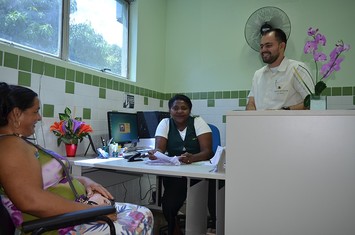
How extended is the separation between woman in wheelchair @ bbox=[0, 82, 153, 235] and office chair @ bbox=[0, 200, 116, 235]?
0.16 feet

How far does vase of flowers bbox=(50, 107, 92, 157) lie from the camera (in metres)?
2.11

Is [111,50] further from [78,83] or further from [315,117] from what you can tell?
[315,117]

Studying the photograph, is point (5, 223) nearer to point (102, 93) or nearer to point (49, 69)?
point (49, 69)

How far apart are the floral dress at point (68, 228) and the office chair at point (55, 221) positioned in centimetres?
6

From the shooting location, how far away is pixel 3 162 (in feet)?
3.25

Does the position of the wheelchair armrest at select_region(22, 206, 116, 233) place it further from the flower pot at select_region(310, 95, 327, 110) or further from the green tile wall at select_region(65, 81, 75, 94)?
the green tile wall at select_region(65, 81, 75, 94)

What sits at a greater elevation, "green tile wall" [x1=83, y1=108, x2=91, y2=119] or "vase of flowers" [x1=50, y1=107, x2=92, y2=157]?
"green tile wall" [x1=83, y1=108, x2=91, y2=119]

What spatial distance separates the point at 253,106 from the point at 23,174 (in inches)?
72.0

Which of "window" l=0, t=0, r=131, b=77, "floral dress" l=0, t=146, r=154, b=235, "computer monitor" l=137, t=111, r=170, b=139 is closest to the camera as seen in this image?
"floral dress" l=0, t=146, r=154, b=235

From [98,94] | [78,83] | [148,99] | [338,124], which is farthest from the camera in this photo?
[148,99]

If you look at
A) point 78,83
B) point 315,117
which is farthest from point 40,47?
point 315,117

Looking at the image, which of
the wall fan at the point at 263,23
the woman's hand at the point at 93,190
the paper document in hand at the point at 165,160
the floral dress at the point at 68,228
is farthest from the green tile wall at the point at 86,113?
the wall fan at the point at 263,23

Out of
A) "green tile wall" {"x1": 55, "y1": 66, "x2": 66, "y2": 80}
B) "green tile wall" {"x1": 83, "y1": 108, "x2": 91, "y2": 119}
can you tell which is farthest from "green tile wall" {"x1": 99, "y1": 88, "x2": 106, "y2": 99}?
"green tile wall" {"x1": 55, "y1": 66, "x2": 66, "y2": 80}

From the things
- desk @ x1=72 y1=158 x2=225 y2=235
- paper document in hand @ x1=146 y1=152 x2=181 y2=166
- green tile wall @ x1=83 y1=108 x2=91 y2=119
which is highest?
green tile wall @ x1=83 y1=108 x2=91 y2=119
